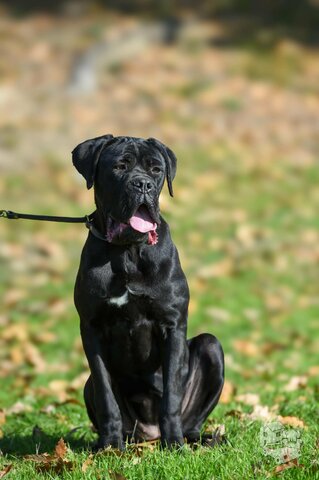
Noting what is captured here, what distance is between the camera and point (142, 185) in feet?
15.5

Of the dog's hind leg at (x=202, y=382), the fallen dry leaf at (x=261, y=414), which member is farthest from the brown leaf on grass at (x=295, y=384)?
the dog's hind leg at (x=202, y=382)

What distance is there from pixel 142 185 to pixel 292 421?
1778 mm

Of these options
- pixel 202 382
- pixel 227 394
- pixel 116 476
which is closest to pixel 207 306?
pixel 227 394

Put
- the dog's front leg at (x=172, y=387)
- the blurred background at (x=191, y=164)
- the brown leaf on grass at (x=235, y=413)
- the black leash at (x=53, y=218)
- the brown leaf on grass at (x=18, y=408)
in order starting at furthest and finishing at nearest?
the blurred background at (x=191, y=164) < the brown leaf on grass at (x=18, y=408) < the brown leaf on grass at (x=235, y=413) < the black leash at (x=53, y=218) < the dog's front leg at (x=172, y=387)

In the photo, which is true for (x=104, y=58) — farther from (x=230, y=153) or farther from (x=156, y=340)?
(x=156, y=340)

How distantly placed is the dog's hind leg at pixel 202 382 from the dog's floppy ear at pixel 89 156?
1.19 metres

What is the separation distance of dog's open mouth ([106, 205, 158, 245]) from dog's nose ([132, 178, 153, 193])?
10 centimetres

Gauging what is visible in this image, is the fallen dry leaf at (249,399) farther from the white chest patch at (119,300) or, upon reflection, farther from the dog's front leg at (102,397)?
the white chest patch at (119,300)

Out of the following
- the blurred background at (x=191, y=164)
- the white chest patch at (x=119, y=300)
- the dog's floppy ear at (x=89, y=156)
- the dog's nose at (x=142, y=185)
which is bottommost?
the white chest patch at (x=119, y=300)

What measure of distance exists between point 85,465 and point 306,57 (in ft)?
49.2

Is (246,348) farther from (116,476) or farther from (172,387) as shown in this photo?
(116,476)

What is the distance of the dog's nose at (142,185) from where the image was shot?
470 cm

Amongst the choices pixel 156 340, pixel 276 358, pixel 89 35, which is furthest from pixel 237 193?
pixel 156 340

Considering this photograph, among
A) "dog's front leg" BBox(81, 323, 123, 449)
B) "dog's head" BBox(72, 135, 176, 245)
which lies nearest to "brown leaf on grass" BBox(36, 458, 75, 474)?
"dog's front leg" BBox(81, 323, 123, 449)
